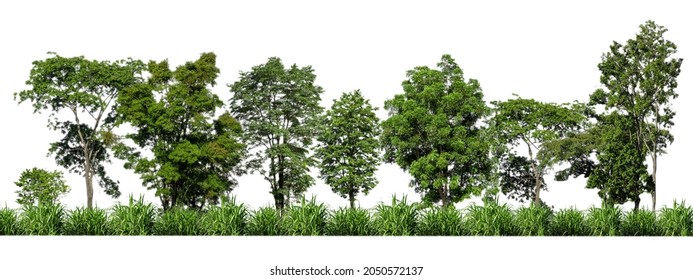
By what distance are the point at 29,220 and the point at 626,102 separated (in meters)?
26.0

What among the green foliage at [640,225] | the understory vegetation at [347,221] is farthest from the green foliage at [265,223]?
the green foliage at [640,225]

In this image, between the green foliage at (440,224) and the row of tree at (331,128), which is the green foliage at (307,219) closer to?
the green foliage at (440,224)

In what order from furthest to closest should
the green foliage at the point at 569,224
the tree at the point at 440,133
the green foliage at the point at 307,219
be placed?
1. the tree at the point at 440,133
2. the green foliage at the point at 569,224
3. the green foliage at the point at 307,219

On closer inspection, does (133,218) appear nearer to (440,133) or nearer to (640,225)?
(640,225)

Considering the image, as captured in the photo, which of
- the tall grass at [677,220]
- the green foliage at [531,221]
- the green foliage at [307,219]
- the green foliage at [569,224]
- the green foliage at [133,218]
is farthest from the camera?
the tall grass at [677,220]

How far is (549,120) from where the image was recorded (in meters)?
36.1

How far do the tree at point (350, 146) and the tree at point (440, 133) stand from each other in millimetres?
1263

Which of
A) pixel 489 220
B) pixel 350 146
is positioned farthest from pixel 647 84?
pixel 489 220

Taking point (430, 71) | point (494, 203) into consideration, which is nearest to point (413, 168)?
point (430, 71)

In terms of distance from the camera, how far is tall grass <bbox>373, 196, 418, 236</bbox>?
1543cm

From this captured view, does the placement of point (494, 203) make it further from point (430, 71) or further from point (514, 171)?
point (514, 171)

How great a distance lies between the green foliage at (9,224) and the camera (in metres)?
16.2

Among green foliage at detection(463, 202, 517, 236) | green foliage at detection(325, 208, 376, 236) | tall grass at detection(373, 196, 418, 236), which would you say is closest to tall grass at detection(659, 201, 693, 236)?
green foliage at detection(463, 202, 517, 236)
